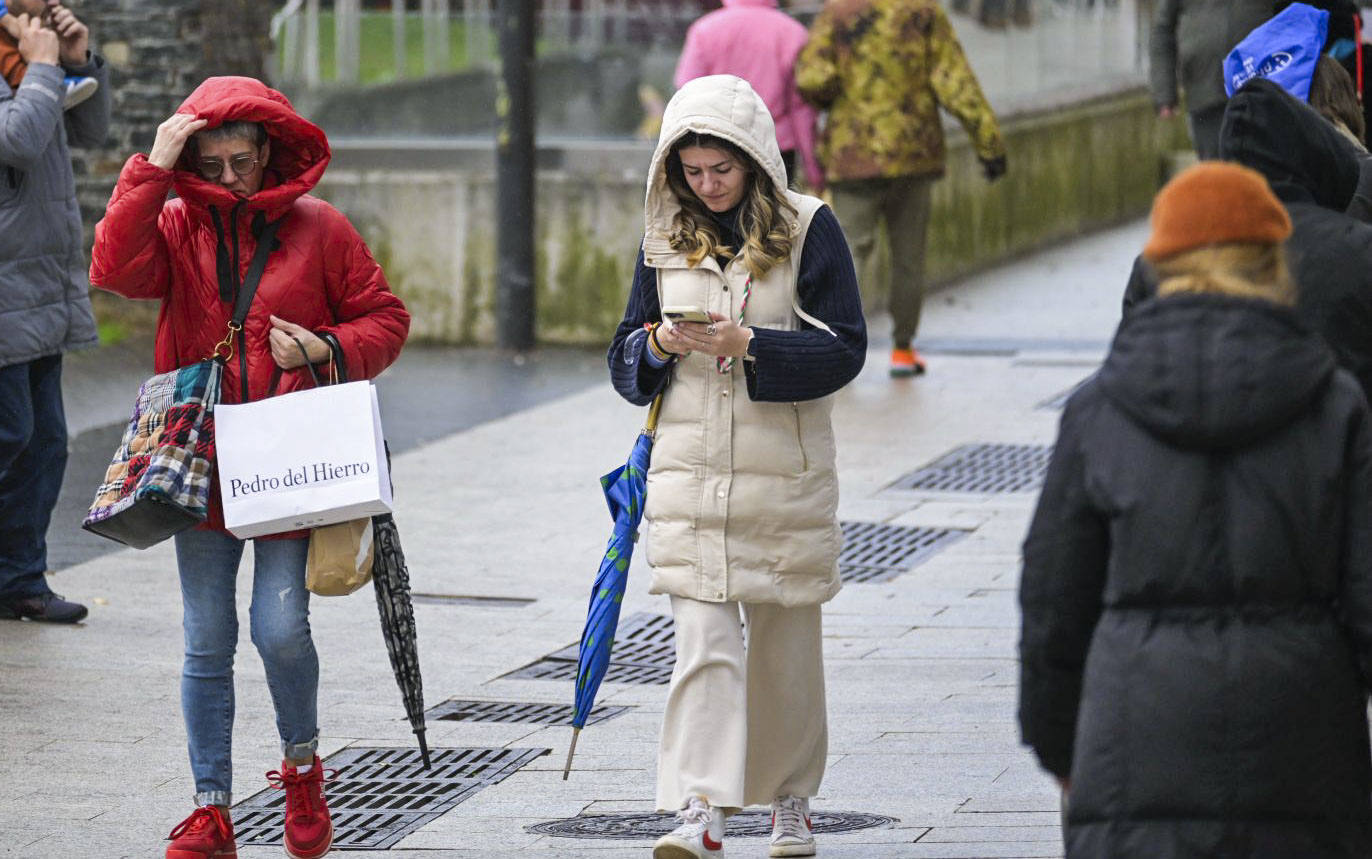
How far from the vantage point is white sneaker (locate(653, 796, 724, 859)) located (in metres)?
4.70

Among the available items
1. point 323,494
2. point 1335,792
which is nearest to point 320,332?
point 323,494

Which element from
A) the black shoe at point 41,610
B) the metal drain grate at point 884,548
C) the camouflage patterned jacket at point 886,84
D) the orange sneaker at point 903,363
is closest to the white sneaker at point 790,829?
the metal drain grate at point 884,548

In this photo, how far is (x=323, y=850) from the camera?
5.02m

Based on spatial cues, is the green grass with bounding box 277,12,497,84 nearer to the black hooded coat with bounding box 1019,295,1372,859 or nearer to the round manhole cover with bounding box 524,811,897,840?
the round manhole cover with bounding box 524,811,897,840

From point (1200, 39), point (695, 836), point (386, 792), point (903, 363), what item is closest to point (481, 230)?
point (903, 363)

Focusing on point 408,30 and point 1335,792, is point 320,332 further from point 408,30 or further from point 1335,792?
point 408,30

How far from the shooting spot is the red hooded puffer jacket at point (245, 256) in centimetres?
488

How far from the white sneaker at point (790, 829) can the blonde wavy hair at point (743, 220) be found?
1.14 m

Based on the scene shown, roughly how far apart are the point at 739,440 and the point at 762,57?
20.7 ft

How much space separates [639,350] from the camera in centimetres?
498

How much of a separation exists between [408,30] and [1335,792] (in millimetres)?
12628

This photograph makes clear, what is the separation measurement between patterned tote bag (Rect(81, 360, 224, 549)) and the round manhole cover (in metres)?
1.07

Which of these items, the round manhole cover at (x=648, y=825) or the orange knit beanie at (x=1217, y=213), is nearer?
the orange knit beanie at (x=1217, y=213)

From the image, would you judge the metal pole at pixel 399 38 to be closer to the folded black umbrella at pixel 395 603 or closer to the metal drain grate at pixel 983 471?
the metal drain grate at pixel 983 471
